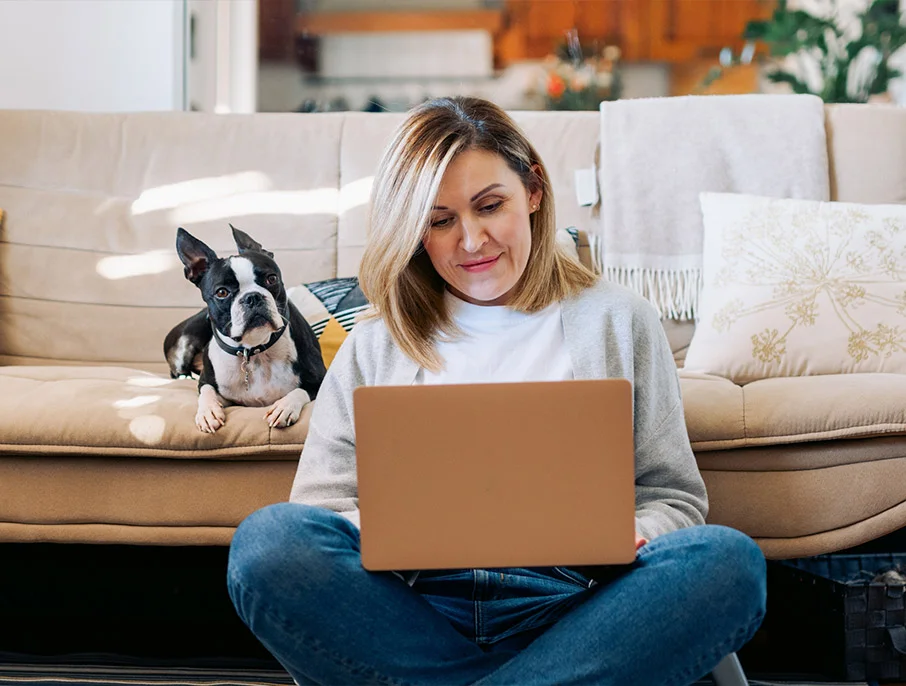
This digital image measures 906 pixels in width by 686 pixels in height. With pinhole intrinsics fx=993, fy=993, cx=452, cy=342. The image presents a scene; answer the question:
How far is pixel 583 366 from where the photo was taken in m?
1.28

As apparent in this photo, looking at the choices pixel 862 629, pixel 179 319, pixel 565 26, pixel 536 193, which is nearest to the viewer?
pixel 536 193

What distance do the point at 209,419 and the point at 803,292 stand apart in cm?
115

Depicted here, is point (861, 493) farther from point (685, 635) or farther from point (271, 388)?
point (271, 388)

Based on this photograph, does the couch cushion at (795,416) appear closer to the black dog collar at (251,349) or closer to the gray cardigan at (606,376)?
the gray cardigan at (606,376)

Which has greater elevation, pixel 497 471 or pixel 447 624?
pixel 497 471

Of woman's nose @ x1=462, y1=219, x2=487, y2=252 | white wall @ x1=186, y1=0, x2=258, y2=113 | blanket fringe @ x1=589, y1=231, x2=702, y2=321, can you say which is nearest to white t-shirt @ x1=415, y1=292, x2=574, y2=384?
woman's nose @ x1=462, y1=219, x2=487, y2=252

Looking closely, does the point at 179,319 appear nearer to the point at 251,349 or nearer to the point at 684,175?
the point at 251,349

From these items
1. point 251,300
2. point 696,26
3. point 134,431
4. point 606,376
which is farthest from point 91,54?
point 606,376

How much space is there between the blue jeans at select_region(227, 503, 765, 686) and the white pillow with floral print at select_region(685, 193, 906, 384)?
37.3 inches

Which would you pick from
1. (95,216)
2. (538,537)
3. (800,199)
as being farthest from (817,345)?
(95,216)

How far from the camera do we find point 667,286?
2.17 m

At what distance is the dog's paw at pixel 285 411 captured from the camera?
1564 mm

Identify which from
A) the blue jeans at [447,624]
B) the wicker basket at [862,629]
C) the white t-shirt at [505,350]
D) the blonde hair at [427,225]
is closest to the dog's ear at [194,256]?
the blonde hair at [427,225]

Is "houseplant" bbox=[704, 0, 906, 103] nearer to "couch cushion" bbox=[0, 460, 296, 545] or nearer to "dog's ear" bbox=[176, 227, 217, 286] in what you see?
"dog's ear" bbox=[176, 227, 217, 286]
